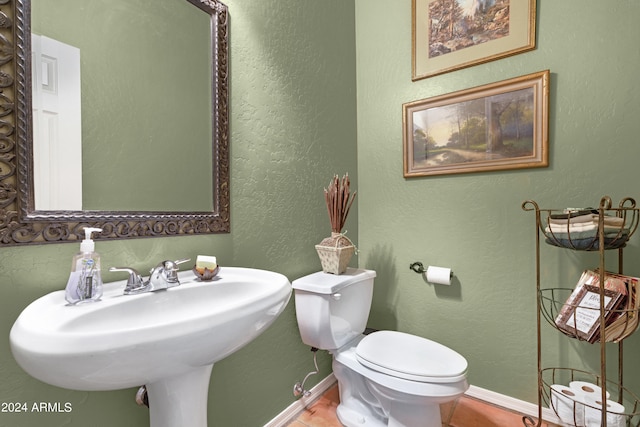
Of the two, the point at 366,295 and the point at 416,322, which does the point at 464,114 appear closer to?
the point at 366,295

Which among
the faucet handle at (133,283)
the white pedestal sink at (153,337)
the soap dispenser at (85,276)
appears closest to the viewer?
the white pedestal sink at (153,337)

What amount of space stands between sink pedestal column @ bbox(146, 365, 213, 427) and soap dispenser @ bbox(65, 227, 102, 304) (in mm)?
280

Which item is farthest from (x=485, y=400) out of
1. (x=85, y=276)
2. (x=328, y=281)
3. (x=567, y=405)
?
(x=85, y=276)

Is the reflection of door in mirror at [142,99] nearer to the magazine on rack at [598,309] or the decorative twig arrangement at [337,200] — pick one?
the decorative twig arrangement at [337,200]

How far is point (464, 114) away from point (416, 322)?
3.91ft

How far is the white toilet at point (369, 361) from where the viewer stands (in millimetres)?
1078

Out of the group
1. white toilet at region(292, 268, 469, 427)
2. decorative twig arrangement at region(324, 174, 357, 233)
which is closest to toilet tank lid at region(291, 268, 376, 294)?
white toilet at region(292, 268, 469, 427)

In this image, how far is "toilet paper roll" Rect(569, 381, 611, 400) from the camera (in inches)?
48.3

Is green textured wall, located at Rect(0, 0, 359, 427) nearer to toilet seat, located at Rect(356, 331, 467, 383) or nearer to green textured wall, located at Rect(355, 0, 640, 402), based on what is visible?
green textured wall, located at Rect(355, 0, 640, 402)

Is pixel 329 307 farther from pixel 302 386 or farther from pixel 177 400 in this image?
pixel 177 400

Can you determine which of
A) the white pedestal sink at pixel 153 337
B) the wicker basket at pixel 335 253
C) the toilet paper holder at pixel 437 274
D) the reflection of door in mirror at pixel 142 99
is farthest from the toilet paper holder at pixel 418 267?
the reflection of door in mirror at pixel 142 99

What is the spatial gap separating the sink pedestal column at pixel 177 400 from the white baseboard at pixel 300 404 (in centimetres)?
69

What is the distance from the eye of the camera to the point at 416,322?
173cm

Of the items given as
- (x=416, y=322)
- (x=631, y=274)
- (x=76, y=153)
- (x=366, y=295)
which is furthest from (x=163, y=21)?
(x=631, y=274)
